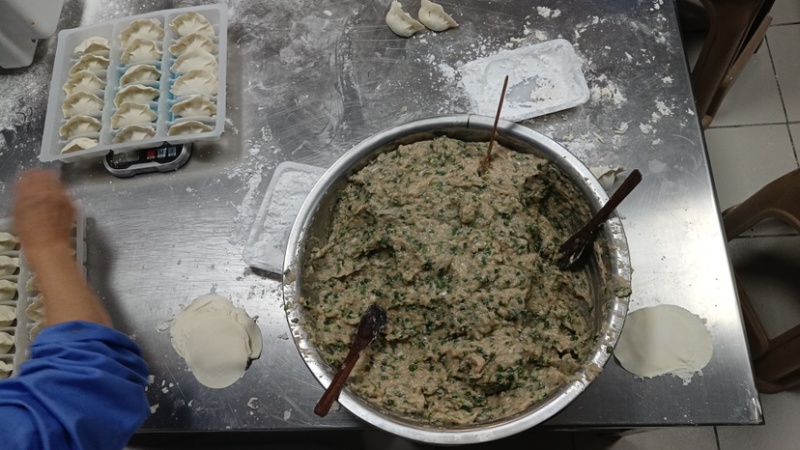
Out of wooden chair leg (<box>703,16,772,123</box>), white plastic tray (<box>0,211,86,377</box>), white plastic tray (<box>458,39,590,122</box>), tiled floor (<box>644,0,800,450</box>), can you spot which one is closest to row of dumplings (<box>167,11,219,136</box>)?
white plastic tray (<box>0,211,86,377</box>)

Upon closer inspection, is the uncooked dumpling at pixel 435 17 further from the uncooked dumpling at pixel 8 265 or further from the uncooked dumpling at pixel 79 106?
the uncooked dumpling at pixel 8 265

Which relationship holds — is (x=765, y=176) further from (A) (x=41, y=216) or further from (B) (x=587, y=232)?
(A) (x=41, y=216)

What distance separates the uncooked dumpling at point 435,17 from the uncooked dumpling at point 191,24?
68 cm

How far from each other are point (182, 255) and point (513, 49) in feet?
3.88

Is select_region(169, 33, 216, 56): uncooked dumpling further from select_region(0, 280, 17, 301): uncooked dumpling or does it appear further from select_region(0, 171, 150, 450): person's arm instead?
select_region(0, 280, 17, 301): uncooked dumpling

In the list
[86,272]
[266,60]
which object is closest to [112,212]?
[86,272]

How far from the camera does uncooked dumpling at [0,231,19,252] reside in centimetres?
152

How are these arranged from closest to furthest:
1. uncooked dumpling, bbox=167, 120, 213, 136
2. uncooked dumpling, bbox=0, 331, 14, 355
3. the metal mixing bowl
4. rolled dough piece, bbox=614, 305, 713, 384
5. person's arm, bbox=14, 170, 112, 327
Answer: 1. the metal mixing bowl
2. person's arm, bbox=14, 170, 112, 327
3. rolled dough piece, bbox=614, 305, 713, 384
4. uncooked dumpling, bbox=0, 331, 14, 355
5. uncooked dumpling, bbox=167, 120, 213, 136

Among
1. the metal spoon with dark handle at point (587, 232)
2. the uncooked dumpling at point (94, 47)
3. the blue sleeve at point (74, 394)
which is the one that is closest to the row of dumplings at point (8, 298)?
the blue sleeve at point (74, 394)

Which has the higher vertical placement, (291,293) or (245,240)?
(291,293)

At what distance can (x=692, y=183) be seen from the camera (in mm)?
1491

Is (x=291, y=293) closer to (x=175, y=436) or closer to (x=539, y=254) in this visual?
(x=539, y=254)

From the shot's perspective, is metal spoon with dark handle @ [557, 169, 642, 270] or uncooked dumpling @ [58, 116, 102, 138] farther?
uncooked dumpling @ [58, 116, 102, 138]

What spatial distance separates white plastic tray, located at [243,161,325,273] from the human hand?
457 millimetres
